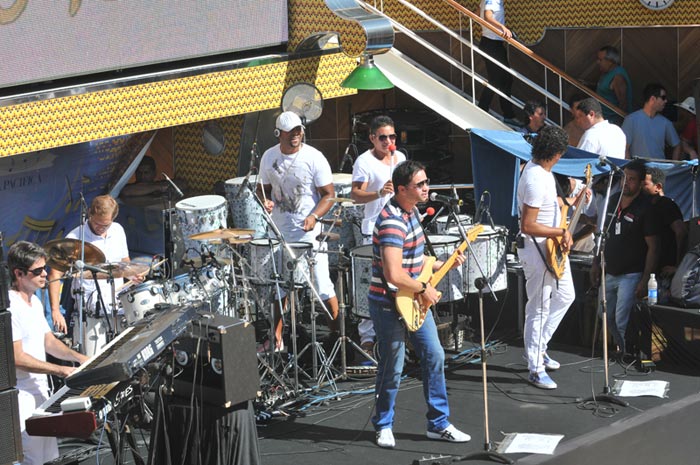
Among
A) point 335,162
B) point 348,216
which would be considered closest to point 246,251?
point 348,216

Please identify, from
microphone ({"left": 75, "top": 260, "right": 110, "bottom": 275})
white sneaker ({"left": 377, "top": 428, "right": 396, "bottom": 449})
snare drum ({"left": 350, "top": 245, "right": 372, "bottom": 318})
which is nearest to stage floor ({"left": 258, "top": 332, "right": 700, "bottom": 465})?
white sneaker ({"left": 377, "top": 428, "right": 396, "bottom": 449})

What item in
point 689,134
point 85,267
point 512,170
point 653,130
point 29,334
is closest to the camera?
point 29,334

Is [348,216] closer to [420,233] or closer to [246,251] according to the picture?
[246,251]

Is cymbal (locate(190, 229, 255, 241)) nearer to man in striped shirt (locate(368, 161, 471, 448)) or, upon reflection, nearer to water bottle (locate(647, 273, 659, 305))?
man in striped shirt (locate(368, 161, 471, 448))

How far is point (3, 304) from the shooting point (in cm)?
613

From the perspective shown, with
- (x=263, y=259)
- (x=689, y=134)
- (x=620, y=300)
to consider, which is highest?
(x=689, y=134)

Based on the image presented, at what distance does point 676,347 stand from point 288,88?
17.1 feet

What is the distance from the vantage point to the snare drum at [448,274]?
9.58m

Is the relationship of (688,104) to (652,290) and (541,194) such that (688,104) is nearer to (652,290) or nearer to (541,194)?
(652,290)

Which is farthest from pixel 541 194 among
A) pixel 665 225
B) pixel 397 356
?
pixel 397 356

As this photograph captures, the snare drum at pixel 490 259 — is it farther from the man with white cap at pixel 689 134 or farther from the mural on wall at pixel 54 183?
the mural on wall at pixel 54 183

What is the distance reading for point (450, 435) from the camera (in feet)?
26.5

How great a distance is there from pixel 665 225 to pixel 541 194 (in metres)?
1.62

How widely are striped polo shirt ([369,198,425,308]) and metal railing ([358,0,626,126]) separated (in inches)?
213
